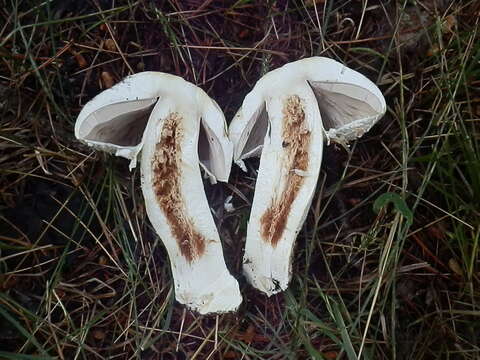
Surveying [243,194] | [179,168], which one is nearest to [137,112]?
[179,168]

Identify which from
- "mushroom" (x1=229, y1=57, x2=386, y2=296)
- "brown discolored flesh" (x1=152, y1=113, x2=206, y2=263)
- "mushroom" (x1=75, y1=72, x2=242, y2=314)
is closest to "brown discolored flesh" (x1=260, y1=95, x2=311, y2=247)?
"mushroom" (x1=229, y1=57, x2=386, y2=296)

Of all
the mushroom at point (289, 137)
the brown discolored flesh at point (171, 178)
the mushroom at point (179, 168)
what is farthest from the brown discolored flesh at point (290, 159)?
the brown discolored flesh at point (171, 178)

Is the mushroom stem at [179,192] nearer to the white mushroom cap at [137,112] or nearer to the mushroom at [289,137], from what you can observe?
the white mushroom cap at [137,112]

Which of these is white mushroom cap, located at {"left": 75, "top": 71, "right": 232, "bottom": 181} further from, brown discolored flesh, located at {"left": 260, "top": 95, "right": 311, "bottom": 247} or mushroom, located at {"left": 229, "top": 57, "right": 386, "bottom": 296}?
brown discolored flesh, located at {"left": 260, "top": 95, "right": 311, "bottom": 247}

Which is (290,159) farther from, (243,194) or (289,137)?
(243,194)

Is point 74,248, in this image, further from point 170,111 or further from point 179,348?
point 170,111

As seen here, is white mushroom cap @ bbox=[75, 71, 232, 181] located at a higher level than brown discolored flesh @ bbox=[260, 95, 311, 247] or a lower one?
higher

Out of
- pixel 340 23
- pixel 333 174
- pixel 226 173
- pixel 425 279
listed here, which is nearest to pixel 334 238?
pixel 333 174
